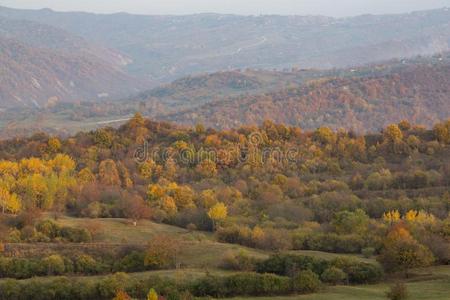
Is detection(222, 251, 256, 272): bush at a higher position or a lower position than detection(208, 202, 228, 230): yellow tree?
higher

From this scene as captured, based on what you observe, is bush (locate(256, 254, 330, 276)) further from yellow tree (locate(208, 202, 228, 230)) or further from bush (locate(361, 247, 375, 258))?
yellow tree (locate(208, 202, 228, 230))

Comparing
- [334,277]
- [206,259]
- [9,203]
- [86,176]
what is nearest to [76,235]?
[9,203]

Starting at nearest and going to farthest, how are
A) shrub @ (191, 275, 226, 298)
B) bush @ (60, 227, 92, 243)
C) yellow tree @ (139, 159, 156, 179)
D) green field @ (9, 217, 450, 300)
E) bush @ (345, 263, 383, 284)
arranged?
green field @ (9, 217, 450, 300), shrub @ (191, 275, 226, 298), bush @ (345, 263, 383, 284), bush @ (60, 227, 92, 243), yellow tree @ (139, 159, 156, 179)

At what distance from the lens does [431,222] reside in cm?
7106

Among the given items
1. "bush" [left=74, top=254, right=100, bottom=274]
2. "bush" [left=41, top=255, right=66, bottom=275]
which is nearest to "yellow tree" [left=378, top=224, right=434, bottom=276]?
"bush" [left=74, top=254, right=100, bottom=274]

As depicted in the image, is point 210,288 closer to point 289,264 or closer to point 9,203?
point 289,264

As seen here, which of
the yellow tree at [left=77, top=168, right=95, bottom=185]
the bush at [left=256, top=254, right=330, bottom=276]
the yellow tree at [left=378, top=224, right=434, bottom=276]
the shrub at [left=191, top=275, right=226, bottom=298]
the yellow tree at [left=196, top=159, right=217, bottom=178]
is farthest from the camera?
the yellow tree at [left=196, top=159, right=217, bottom=178]

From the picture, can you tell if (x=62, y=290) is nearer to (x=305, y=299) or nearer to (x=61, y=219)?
(x=305, y=299)

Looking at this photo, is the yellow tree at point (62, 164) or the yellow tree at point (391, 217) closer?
the yellow tree at point (391, 217)

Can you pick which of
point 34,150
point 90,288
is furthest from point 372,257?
point 34,150

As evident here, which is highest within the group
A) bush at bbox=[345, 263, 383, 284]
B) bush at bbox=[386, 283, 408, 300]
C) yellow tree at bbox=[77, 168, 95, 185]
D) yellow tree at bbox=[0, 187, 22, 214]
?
bush at bbox=[386, 283, 408, 300]

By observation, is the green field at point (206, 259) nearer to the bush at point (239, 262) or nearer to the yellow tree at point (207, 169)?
the bush at point (239, 262)

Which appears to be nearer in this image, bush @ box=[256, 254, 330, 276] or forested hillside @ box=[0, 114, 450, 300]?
forested hillside @ box=[0, 114, 450, 300]

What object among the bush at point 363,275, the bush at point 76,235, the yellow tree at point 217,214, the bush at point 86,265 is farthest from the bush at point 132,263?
the yellow tree at point 217,214
